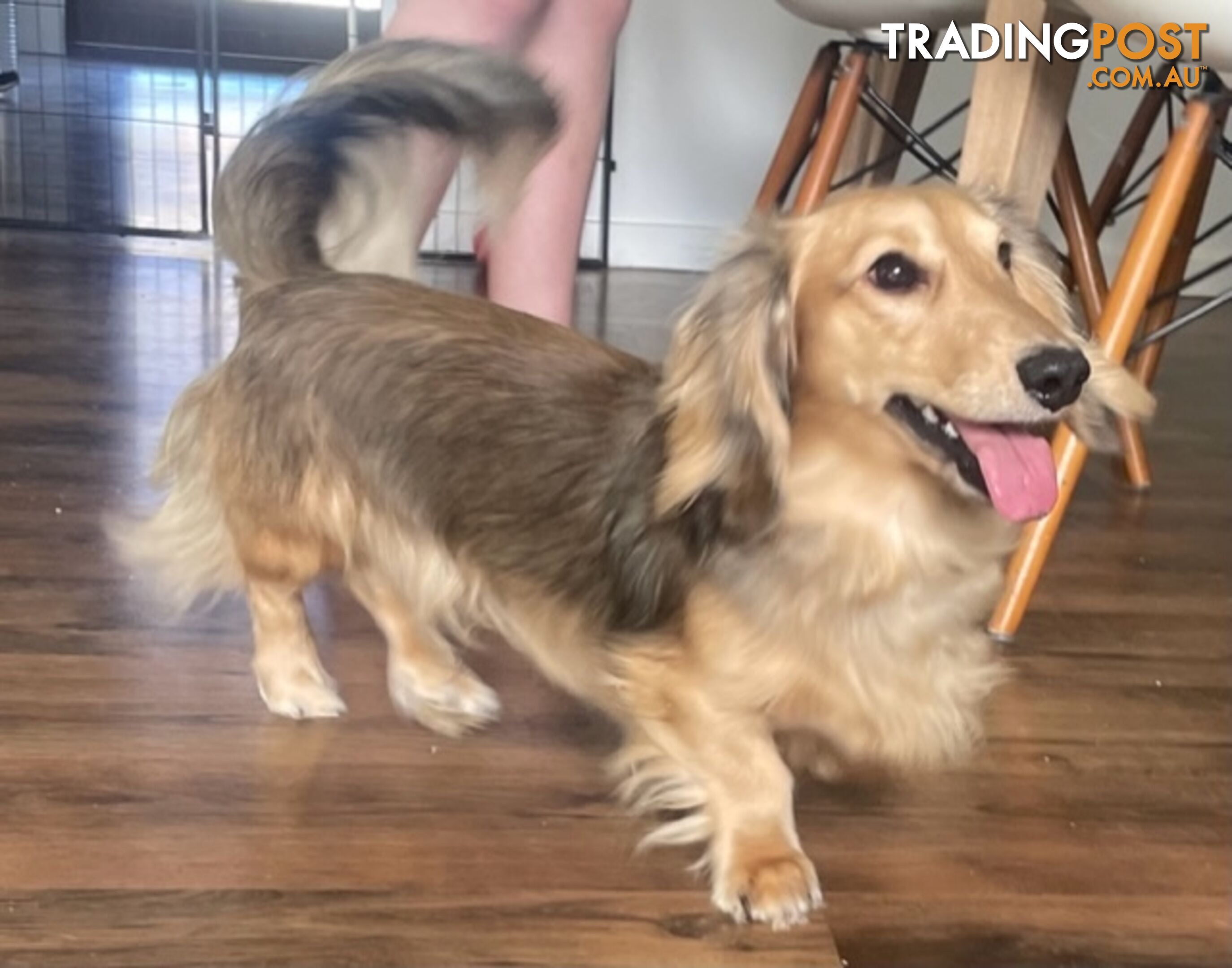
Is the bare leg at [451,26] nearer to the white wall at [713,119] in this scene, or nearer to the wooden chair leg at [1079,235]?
the wooden chair leg at [1079,235]

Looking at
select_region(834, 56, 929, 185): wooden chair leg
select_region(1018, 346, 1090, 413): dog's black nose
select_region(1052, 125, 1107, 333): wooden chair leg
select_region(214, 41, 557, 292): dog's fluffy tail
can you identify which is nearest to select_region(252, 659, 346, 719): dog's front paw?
select_region(214, 41, 557, 292): dog's fluffy tail

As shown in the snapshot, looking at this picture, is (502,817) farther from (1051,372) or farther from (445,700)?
(1051,372)

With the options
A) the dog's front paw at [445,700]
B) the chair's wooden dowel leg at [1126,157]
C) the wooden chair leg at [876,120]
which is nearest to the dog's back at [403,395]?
the dog's front paw at [445,700]

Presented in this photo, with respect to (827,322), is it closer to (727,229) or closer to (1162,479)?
(727,229)

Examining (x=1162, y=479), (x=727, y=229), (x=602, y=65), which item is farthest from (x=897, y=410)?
(x=1162, y=479)

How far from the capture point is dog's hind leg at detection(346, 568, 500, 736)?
4.40 ft

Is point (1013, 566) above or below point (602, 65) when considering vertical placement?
below

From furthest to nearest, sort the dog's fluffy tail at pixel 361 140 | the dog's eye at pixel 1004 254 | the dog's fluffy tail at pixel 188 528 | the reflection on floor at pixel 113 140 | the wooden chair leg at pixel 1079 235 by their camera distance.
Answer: the reflection on floor at pixel 113 140, the wooden chair leg at pixel 1079 235, the dog's fluffy tail at pixel 188 528, the dog's fluffy tail at pixel 361 140, the dog's eye at pixel 1004 254

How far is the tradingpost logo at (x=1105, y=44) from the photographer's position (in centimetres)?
134

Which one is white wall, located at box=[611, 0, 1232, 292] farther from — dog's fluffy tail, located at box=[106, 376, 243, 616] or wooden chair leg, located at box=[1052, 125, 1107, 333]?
dog's fluffy tail, located at box=[106, 376, 243, 616]

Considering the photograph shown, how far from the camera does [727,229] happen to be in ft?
3.95

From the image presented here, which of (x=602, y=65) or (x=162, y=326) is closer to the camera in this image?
(x=602, y=65)

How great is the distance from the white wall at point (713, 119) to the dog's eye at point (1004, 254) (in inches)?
85.8

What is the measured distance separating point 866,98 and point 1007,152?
0.68 metres
